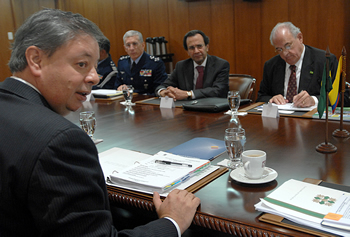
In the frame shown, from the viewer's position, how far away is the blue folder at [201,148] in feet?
4.99

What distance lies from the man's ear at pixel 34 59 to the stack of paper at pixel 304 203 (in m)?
0.78

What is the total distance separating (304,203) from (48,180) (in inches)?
27.9

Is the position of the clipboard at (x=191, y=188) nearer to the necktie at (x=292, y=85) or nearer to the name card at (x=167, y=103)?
the name card at (x=167, y=103)

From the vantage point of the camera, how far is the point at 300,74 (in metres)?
2.99

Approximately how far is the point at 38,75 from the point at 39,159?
0.34m

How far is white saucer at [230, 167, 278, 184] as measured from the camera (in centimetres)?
117

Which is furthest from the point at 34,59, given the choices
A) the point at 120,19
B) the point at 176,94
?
the point at 120,19

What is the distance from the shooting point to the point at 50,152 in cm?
79

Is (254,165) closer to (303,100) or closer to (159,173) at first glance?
(159,173)

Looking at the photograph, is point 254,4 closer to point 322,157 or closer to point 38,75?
point 322,157

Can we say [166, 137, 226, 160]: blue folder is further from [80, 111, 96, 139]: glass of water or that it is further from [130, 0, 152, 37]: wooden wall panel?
[130, 0, 152, 37]: wooden wall panel

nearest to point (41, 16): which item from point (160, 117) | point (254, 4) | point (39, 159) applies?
point (39, 159)

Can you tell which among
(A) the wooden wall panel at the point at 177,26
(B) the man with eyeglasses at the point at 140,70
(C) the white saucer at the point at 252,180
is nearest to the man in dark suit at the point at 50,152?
(C) the white saucer at the point at 252,180

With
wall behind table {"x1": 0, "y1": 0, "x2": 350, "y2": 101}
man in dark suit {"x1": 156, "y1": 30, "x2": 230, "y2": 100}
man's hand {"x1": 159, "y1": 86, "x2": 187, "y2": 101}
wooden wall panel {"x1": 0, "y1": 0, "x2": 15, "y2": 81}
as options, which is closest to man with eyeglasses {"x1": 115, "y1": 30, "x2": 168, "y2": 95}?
man in dark suit {"x1": 156, "y1": 30, "x2": 230, "y2": 100}
